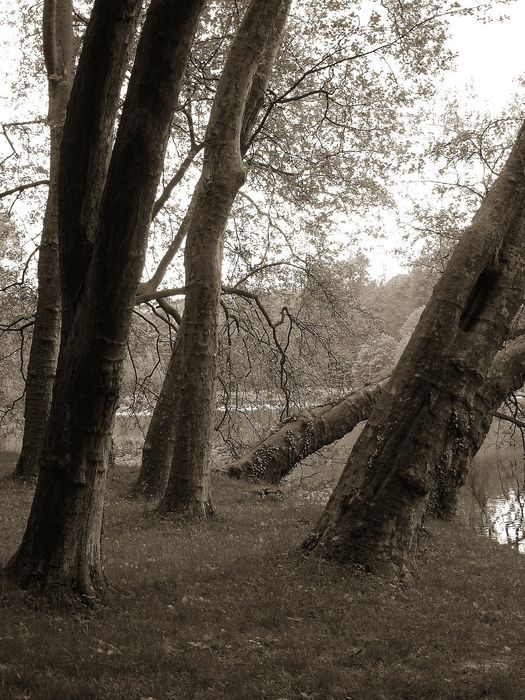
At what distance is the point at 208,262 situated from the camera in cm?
1223

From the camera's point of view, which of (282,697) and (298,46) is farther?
(298,46)

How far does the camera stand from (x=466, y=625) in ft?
24.3

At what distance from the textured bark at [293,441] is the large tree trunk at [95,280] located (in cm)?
1133

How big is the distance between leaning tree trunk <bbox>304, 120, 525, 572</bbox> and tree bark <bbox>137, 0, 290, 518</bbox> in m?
3.48

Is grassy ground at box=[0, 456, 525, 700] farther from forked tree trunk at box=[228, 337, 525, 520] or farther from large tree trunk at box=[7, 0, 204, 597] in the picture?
forked tree trunk at box=[228, 337, 525, 520]

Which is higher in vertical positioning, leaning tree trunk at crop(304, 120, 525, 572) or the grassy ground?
leaning tree trunk at crop(304, 120, 525, 572)

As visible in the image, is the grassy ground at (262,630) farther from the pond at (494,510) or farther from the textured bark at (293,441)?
the textured bark at (293,441)

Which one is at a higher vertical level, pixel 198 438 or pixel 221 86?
pixel 221 86

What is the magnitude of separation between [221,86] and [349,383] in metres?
11.9

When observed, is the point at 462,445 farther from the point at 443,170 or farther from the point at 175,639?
the point at 443,170

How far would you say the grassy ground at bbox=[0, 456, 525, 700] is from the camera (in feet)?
17.8

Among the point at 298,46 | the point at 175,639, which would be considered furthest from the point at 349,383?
the point at 175,639

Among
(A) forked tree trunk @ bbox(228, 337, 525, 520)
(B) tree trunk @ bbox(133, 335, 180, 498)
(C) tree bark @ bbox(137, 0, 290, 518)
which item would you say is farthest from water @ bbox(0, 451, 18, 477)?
(C) tree bark @ bbox(137, 0, 290, 518)

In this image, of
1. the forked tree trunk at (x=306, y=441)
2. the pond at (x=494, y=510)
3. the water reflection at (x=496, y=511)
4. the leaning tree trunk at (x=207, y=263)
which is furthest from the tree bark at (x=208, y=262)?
the water reflection at (x=496, y=511)
